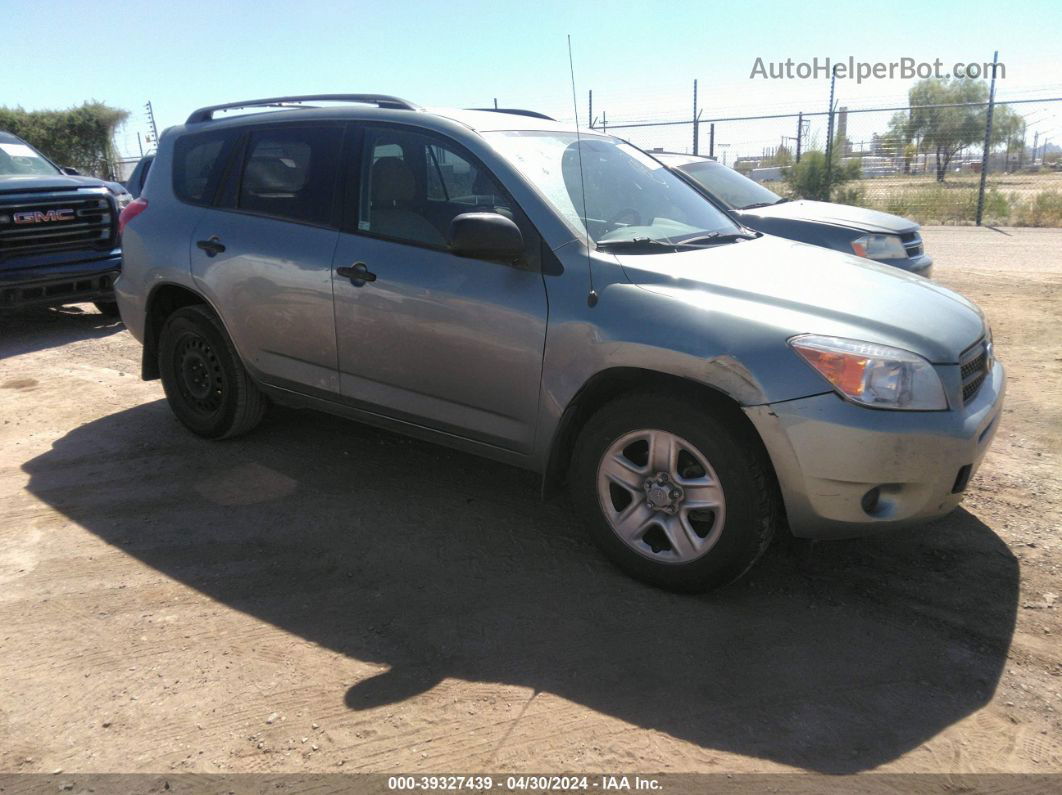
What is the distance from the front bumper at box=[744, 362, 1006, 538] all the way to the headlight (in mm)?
4360

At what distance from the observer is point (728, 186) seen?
324 inches

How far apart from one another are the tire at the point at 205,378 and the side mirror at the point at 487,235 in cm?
197

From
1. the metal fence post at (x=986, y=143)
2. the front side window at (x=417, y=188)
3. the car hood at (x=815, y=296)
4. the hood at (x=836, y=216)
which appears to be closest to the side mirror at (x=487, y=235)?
the front side window at (x=417, y=188)

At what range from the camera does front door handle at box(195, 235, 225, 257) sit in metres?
4.65

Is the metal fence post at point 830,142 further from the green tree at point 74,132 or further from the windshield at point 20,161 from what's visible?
the green tree at point 74,132

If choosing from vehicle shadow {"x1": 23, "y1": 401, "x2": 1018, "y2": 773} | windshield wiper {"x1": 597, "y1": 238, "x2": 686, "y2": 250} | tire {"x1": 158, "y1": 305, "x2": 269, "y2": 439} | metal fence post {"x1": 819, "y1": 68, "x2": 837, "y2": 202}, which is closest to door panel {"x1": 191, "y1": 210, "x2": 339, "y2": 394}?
tire {"x1": 158, "y1": 305, "x2": 269, "y2": 439}

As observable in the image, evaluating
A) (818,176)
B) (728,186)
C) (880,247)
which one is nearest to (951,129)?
(818,176)

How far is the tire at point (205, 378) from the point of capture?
492 cm

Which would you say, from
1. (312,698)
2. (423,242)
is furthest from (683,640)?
(423,242)

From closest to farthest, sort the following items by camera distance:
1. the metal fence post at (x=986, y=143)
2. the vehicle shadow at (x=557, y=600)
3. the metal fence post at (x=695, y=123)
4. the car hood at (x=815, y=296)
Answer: the vehicle shadow at (x=557, y=600) < the car hood at (x=815, y=296) < the metal fence post at (x=986, y=143) < the metal fence post at (x=695, y=123)

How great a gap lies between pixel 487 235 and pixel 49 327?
7193 mm

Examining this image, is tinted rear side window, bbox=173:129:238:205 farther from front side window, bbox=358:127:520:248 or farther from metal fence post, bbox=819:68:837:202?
metal fence post, bbox=819:68:837:202

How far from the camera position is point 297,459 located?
491 centimetres

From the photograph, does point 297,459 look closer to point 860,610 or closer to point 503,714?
point 503,714
